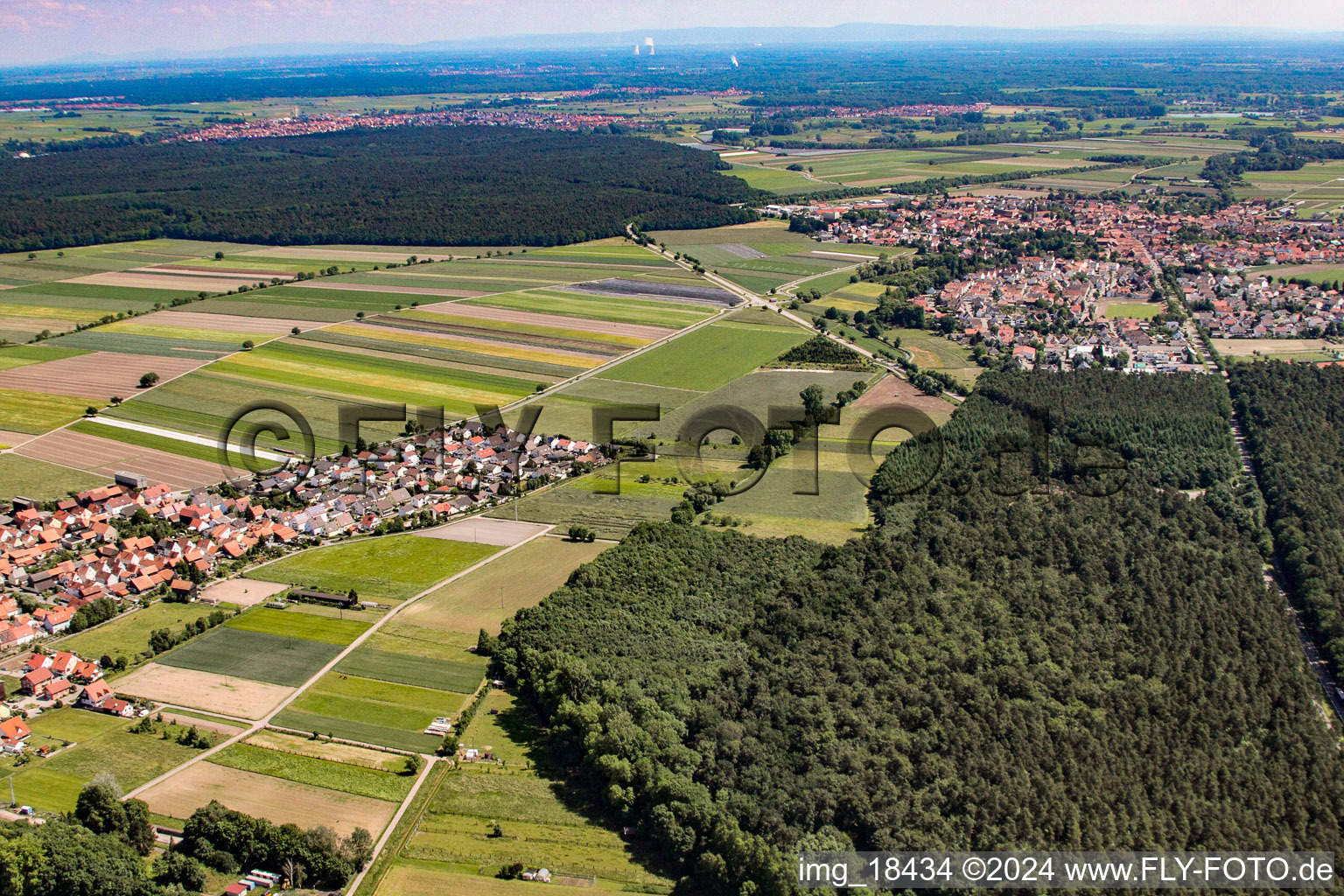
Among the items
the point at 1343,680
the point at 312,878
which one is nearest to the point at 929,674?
the point at 1343,680

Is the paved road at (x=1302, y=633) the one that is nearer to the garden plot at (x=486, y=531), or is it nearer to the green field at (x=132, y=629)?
the garden plot at (x=486, y=531)

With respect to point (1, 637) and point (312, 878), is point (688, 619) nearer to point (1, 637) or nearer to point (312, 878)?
point (312, 878)

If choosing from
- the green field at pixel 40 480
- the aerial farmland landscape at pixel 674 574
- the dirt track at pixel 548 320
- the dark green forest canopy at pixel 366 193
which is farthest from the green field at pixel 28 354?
the dark green forest canopy at pixel 366 193

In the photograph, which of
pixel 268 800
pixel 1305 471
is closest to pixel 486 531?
pixel 268 800

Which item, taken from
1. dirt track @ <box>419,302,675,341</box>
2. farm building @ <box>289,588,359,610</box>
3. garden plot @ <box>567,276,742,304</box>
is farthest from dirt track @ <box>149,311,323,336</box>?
farm building @ <box>289,588,359,610</box>

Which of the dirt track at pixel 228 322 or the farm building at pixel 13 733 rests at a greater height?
the dirt track at pixel 228 322

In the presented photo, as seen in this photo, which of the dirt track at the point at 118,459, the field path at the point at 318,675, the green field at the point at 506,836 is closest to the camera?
the green field at the point at 506,836
